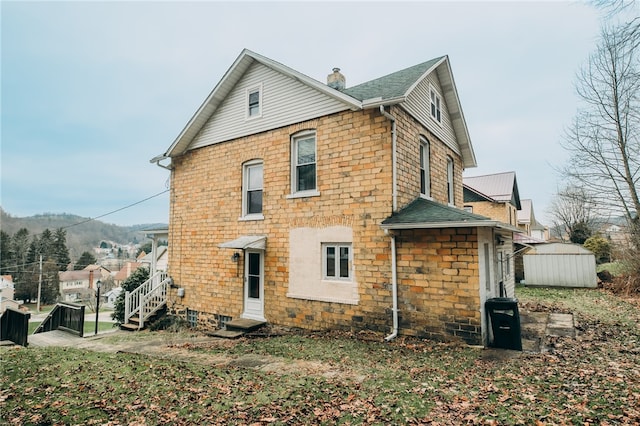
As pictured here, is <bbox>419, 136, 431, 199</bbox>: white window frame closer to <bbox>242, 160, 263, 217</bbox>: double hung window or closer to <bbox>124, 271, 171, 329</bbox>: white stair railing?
<bbox>242, 160, 263, 217</bbox>: double hung window

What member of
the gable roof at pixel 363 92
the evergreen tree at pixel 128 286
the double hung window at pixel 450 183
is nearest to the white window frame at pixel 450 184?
the double hung window at pixel 450 183

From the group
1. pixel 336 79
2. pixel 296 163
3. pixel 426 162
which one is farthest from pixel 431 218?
pixel 336 79

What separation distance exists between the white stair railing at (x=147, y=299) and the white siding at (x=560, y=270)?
65.8ft

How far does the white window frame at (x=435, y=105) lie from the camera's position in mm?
11091

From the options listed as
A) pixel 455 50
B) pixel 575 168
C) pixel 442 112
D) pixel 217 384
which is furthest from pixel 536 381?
pixel 575 168

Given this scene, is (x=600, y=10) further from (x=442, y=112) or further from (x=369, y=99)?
(x=442, y=112)

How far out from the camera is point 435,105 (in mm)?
11516

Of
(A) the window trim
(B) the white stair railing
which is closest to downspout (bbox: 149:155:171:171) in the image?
(B) the white stair railing

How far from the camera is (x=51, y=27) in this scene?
11203 mm

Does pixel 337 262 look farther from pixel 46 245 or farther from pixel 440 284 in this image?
pixel 46 245

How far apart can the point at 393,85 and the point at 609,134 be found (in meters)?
16.9

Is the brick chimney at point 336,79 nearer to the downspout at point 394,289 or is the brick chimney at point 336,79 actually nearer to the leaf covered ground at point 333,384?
the downspout at point 394,289

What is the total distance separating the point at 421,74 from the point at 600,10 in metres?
4.32

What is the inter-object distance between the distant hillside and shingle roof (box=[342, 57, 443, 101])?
46616 millimetres
